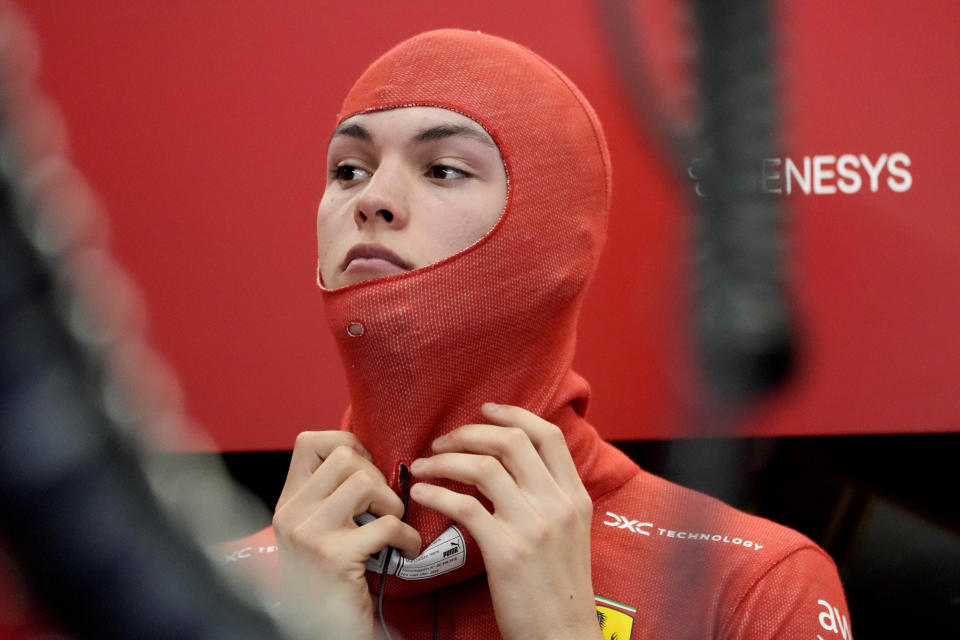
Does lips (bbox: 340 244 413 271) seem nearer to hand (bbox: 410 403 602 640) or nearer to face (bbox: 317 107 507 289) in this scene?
face (bbox: 317 107 507 289)

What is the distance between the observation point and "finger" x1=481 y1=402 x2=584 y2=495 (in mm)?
961

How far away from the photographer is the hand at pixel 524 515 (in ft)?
2.96

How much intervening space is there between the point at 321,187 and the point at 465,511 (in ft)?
2.26

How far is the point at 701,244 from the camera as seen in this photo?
1.47 feet

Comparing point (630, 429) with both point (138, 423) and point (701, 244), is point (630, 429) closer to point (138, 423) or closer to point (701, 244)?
point (701, 244)

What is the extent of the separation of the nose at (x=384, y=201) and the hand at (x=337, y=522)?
0.24 meters

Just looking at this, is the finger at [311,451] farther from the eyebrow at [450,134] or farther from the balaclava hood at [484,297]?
the eyebrow at [450,134]

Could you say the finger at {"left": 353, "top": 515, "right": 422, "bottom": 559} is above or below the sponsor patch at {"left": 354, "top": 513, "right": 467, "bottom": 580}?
above

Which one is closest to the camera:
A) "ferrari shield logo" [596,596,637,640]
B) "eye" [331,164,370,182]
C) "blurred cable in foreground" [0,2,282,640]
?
"blurred cable in foreground" [0,2,282,640]

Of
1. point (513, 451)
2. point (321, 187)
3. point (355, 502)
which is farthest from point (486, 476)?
point (321, 187)

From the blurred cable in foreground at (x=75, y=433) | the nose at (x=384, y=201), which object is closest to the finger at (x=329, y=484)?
the nose at (x=384, y=201)

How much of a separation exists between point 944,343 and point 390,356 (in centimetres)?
79

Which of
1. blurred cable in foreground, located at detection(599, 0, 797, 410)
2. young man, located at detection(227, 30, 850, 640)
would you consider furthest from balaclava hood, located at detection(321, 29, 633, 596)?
blurred cable in foreground, located at detection(599, 0, 797, 410)

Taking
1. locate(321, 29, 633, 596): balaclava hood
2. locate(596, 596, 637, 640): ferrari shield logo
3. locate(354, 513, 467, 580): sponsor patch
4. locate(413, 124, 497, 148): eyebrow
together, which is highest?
locate(413, 124, 497, 148): eyebrow
